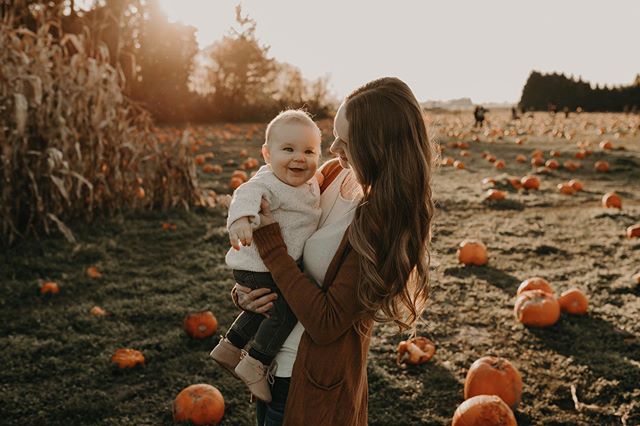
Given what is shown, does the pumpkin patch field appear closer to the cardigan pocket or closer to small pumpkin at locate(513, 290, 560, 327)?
small pumpkin at locate(513, 290, 560, 327)

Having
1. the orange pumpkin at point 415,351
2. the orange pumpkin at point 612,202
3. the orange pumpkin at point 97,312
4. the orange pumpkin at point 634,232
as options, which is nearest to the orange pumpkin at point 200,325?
the orange pumpkin at point 97,312

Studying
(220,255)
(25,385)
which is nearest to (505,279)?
(220,255)

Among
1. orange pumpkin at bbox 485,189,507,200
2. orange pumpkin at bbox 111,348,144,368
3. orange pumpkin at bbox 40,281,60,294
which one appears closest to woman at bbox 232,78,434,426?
orange pumpkin at bbox 111,348,144,368

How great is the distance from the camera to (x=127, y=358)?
135 inches

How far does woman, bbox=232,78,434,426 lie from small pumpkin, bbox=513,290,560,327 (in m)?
2.30

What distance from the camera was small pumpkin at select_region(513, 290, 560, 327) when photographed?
151 inches

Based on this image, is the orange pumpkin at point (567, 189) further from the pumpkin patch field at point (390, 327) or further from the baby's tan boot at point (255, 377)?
the baby's tan boot at point (255, 377)

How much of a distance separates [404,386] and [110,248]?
144 inches

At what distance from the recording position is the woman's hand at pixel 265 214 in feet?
6.01

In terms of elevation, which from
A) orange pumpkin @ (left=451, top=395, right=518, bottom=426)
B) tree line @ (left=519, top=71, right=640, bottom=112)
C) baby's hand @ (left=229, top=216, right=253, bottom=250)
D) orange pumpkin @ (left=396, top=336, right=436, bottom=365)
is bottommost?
orange pumpkin @ (left=396, top=336, right=436, bottom=365)

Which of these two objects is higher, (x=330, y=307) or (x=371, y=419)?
(x=330, y=307)

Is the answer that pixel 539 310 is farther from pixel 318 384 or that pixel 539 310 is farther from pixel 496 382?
pixel 318 384

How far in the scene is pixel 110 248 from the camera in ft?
18.2

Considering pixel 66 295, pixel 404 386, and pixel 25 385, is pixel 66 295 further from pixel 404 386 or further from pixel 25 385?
pixel 404 386
